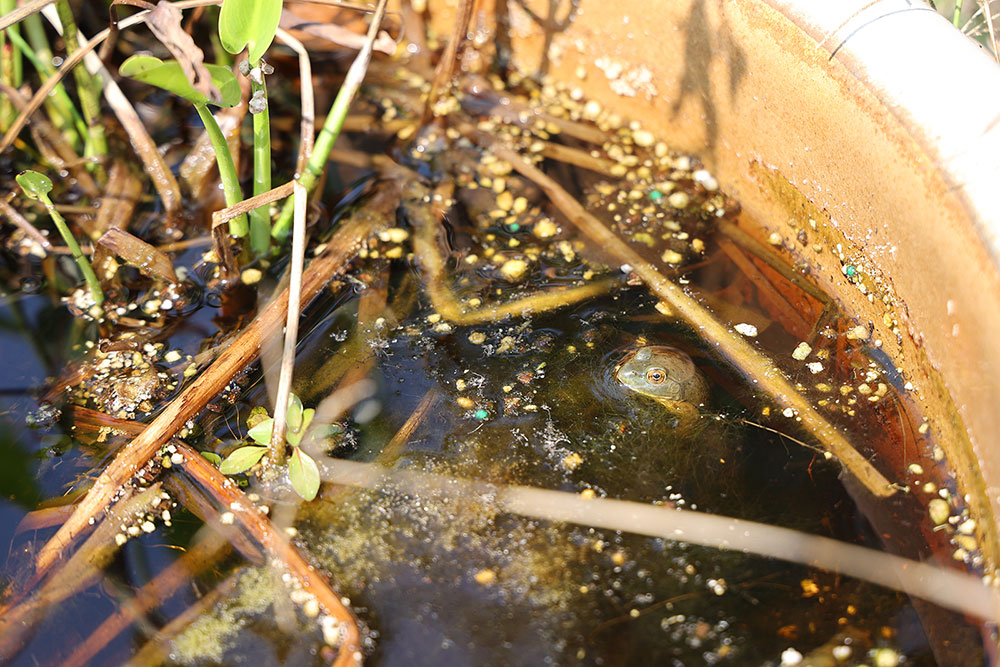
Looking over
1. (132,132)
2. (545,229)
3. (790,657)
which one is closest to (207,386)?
(132,132)

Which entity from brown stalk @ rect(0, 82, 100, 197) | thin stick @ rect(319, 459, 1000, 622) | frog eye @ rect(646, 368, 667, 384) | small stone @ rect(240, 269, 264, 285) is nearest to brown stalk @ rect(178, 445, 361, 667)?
thin stick @ rect(319, 459, 1000, 622)

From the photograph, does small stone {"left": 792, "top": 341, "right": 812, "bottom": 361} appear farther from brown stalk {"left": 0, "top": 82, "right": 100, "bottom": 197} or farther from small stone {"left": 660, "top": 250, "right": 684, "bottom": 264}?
brown stalk {"left": 0, "top": 82, "right": 100, "bottom": 197}

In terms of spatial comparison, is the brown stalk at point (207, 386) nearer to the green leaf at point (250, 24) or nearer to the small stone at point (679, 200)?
the green leaf at point (250, 24)

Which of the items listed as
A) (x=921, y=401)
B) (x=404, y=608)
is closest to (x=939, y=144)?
(x=921, y=401)

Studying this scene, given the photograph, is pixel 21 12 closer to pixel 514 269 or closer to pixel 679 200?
pixel 514 269

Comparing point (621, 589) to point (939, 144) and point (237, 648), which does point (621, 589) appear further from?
point (939, 144)
